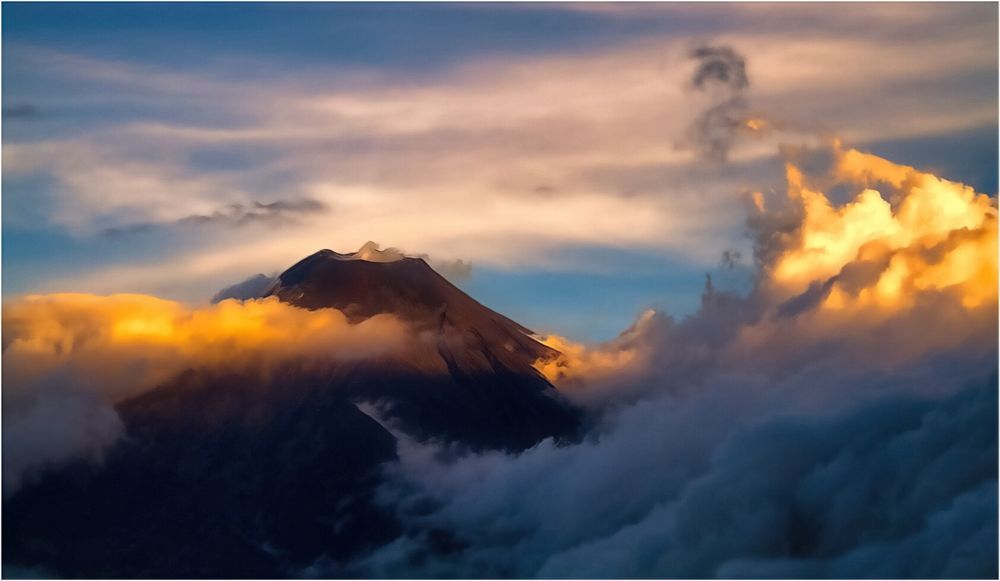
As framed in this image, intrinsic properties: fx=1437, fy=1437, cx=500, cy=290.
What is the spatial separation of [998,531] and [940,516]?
20.3 metres

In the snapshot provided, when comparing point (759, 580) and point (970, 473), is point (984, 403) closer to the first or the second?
point (970, 473)

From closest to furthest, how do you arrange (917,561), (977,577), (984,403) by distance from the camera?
(977,577)
(917,561)
(984,403)

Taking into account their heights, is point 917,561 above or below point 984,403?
below

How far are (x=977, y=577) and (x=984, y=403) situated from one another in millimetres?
35363

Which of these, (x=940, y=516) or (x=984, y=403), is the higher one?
(x=984, y=403)

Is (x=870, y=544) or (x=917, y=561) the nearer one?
(x=917, y=561)

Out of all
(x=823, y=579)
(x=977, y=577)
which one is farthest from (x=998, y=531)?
(x=823, y=579)

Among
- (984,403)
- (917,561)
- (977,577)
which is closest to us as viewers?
(977,577)

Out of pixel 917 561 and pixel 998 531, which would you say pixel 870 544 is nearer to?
pixel 917 561

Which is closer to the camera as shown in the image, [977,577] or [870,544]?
[977,577]

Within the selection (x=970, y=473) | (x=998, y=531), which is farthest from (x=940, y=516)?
(x=998, y=531)

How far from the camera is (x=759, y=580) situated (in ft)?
653

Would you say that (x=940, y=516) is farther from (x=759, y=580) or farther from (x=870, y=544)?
(x=759, y=580)

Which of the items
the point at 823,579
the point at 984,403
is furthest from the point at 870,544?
the point at 984,403
